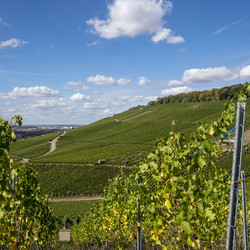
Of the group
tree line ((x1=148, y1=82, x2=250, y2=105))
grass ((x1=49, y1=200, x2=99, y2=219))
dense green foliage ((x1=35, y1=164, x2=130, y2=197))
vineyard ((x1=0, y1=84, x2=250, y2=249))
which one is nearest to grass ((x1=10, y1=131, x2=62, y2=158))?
vineyard ((x1=0, y1=84, x2=250, y2=249))

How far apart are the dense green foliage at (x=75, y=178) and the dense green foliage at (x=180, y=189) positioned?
35959mm

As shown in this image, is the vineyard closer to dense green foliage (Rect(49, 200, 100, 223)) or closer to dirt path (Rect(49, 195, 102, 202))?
dense green foliage (Rect(49, 200, 100, 223))

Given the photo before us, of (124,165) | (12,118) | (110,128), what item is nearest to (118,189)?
(12,118)

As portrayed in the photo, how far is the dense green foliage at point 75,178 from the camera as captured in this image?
42.8m

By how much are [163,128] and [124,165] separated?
3663 cm

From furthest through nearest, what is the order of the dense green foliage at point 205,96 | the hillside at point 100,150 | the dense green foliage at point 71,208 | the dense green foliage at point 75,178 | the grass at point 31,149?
1. the dense green foliage at point 205,96
2. the grass at point 31,149
3. the hillside at point 100,150
4. the dense green foliage at point 75,178
5. the dense green foliage at point 71,208

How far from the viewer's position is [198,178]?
3.09 m

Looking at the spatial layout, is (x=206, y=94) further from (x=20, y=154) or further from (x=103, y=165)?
(x=20, y=154)

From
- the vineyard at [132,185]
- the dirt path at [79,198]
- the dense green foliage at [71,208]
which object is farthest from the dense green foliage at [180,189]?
the dirt path at [79,198]

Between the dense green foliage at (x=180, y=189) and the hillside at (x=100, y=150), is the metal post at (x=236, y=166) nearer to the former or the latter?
the dense green foliage at (x=180, y=189)

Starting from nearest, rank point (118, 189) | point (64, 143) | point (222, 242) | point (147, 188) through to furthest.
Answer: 1. point (147, 188)
2. point (118, 189)
3. point (222, 242)
4. point (64, 143)

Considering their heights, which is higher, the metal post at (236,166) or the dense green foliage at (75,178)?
the metal post at (236,166)

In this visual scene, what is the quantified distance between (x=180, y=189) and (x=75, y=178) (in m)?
47.0

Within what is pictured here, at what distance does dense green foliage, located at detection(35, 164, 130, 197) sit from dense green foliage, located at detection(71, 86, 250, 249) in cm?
3596
